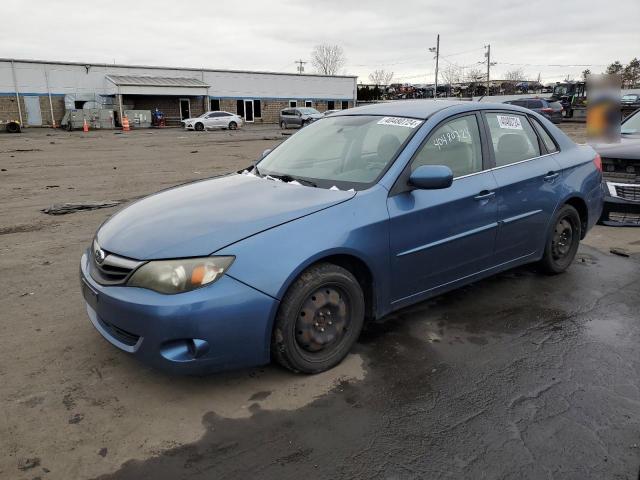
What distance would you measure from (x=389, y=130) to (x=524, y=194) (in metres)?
1.34

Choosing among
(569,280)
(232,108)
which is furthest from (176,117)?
(569,280)

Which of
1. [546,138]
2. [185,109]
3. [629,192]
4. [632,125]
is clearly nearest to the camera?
[546,138]

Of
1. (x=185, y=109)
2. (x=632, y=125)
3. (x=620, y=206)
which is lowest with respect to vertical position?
(x=620, y=206)

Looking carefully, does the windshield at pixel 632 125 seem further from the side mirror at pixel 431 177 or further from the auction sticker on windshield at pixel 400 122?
the side mirror at pixel 431 177

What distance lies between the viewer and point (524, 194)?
437 cm

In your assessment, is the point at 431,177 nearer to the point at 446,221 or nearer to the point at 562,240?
the point at 446,221

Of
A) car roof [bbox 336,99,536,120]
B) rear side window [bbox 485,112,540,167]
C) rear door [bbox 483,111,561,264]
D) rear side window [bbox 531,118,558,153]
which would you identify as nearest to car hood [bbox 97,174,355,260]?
car roof [bbox 336,99,536,120]

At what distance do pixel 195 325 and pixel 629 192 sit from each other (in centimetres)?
617

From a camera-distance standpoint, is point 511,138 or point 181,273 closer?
point 181,273

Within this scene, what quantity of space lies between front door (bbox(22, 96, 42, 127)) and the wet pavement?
44129mm

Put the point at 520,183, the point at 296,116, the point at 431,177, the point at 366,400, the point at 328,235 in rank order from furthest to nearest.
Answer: the point at 296,116
the point at 520,183
the point at 431,177
the point at 328,235
the point at 366,400

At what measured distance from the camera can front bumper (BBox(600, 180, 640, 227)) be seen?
21.8 feet

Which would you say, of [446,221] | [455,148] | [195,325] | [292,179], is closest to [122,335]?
[195,325]

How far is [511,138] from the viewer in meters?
4.54
